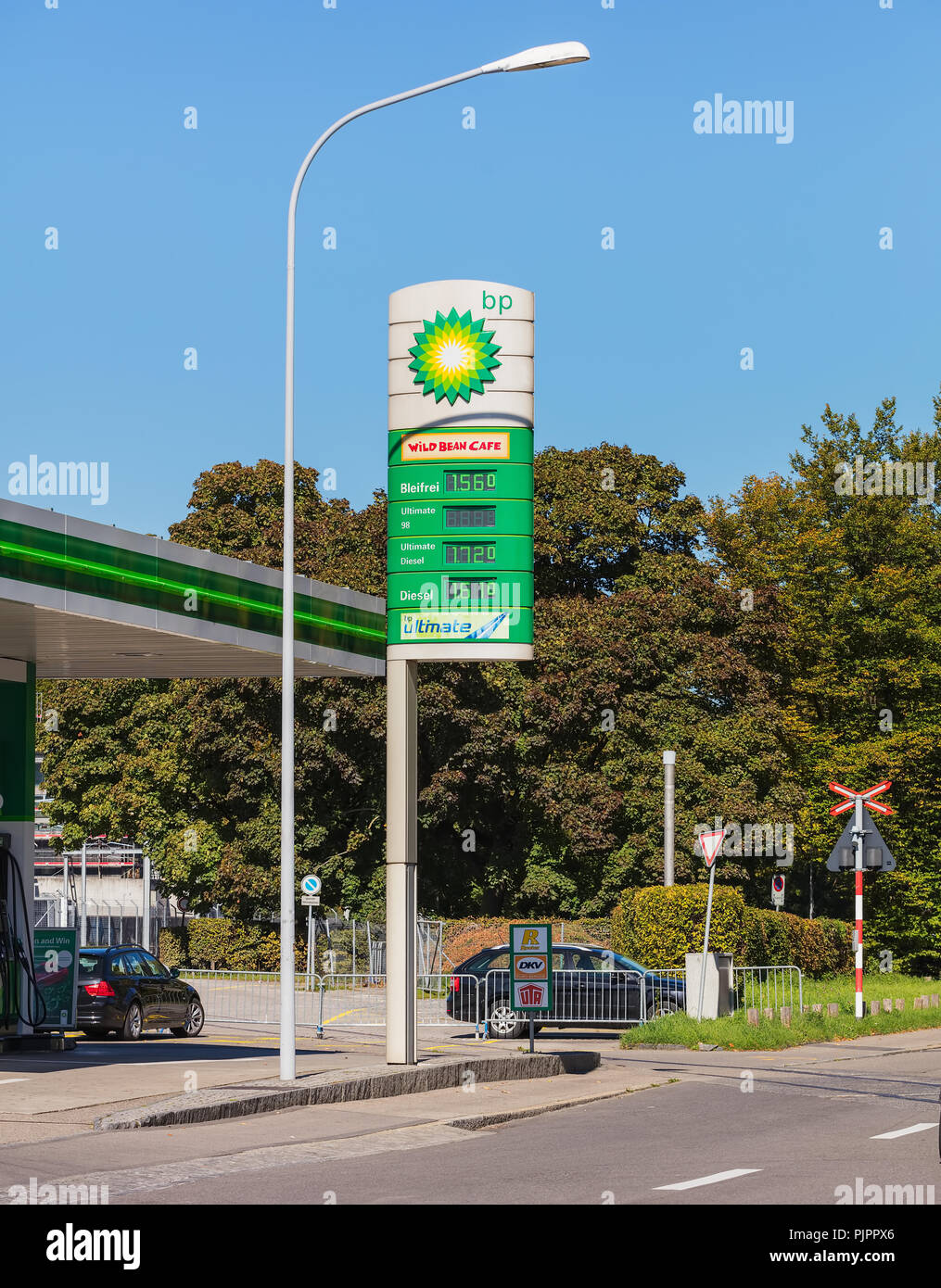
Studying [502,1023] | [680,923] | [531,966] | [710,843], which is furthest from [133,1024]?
[680,923]

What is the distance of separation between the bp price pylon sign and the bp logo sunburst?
11 millimetres

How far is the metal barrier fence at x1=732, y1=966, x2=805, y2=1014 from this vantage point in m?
28.9

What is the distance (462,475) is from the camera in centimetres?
1994

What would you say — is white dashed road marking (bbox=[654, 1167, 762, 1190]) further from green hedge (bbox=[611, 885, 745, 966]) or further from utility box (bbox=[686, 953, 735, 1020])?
green hedge (bbox=[611, 885, 745, 966])

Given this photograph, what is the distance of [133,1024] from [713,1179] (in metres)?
16.5

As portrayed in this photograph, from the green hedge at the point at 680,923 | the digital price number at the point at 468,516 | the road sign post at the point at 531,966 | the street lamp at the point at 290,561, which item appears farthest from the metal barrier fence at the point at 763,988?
the street lamp at the point at 290,561

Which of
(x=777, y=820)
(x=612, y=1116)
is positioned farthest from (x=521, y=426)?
(x=777, y=820)

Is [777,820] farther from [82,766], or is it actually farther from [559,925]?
[82,766]

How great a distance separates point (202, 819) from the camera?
4991cm

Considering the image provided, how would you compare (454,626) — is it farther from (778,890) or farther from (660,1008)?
(778,890)

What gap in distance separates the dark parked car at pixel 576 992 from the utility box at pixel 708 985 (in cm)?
129

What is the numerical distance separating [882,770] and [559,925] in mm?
11348

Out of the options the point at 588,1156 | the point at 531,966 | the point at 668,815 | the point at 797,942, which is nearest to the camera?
the point at 588,1156

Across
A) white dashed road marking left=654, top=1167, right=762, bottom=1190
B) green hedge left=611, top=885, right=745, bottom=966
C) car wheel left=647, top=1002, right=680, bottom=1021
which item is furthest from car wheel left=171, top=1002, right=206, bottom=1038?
white dashed road marking left=654, top=1167, right=762, bottom=1190
